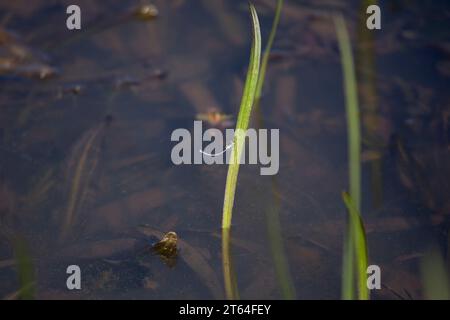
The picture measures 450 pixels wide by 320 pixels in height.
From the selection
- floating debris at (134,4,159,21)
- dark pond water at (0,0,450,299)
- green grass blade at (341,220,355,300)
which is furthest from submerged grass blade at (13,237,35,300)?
floating debris at (134,4,159,21)

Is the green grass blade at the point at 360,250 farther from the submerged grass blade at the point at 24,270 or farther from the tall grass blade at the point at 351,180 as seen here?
the submerged grass blade at the point at 24,270

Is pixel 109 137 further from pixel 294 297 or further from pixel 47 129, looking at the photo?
pixel 294 297

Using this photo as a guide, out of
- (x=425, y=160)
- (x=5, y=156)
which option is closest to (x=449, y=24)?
(x=425, y=160)

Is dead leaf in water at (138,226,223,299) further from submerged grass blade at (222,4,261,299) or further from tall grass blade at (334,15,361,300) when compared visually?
tall grass blade at (334,15,361,300)

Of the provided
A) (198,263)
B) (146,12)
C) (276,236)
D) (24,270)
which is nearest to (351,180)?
(276,236)
